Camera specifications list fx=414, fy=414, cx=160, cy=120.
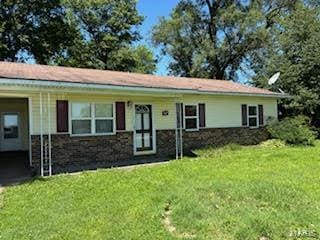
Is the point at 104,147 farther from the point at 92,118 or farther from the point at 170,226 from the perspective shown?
the point at 170,226

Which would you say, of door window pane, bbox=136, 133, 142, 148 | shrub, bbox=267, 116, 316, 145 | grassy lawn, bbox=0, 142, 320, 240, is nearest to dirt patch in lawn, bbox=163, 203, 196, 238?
grassy lawn, bbox=0, 142, 320, 240

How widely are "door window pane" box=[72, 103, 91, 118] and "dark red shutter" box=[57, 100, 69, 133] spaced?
34 centimetres

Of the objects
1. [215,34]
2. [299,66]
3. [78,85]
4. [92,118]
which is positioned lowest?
[92,118]

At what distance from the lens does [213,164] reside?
1346cm

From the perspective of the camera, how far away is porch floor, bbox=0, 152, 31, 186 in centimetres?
1188

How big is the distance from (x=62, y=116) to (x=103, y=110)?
5.69 ft

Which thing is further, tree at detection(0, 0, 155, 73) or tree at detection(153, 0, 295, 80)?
tree at detection(153, 0, 295, 80)

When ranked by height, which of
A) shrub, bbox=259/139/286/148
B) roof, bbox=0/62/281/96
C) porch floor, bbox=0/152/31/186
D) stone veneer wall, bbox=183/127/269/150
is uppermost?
roof, bbox=0/62/281/96

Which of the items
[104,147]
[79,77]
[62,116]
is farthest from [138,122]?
[62,116]

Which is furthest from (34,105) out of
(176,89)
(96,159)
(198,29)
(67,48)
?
(198,29)

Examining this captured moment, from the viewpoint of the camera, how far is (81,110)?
48.1 feet

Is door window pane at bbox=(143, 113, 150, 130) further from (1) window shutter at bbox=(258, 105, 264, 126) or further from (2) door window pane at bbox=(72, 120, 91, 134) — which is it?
(1) window shutter at bbox=(258, 105, 264, 126)

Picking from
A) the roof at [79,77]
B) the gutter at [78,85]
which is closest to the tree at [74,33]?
the roof at [79,77]

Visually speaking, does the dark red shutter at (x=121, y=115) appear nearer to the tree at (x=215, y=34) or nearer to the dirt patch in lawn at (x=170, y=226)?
the dirt patch in lawn at (x=170, y=226)
